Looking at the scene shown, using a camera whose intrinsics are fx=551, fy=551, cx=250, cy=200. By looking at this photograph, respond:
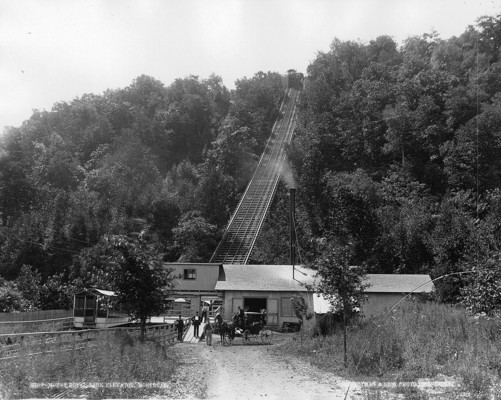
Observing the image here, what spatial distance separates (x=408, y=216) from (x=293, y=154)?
23714 mm

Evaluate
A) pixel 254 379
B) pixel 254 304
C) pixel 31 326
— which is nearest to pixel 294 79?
pixel 254 304

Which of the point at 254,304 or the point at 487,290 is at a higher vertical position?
the point at 487,290

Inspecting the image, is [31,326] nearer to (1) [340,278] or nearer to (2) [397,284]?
(1) [340,278]

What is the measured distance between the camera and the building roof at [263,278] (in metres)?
36.4

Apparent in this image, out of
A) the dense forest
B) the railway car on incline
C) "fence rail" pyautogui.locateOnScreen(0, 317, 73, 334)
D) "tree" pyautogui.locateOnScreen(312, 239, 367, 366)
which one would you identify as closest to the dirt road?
"tree" pyautogui.locateOnScreen(312, 239, 367, 366)

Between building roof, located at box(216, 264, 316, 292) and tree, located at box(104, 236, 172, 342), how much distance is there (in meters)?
13.8

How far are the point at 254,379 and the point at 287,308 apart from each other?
69.7 feet

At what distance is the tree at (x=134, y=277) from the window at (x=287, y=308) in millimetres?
14875

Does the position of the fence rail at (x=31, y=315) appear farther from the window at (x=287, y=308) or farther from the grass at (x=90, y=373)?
the grass at (x=90, y=373)

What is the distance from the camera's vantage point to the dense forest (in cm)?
5262

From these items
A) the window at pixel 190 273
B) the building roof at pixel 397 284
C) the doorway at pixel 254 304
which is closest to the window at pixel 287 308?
the doorway at pixel 254 304

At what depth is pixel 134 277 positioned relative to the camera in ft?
72.4

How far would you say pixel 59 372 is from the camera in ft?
44.0

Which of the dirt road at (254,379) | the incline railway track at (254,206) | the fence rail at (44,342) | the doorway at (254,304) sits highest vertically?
the incline railway track at (254,206)
